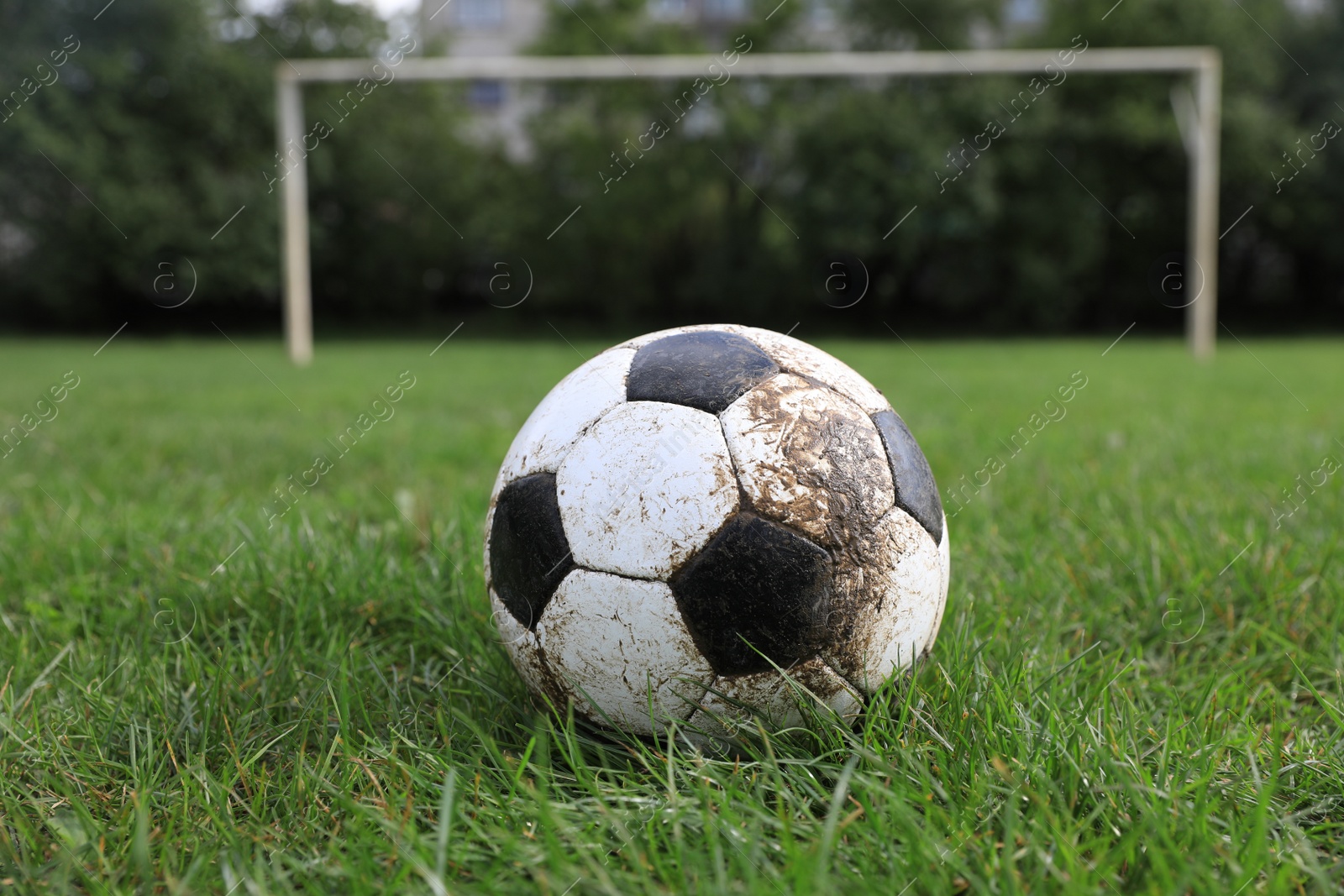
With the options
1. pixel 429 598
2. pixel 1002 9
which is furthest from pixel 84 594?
pixel 1002 9

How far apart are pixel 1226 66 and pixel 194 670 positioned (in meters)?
23.9

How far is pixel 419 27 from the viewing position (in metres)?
27.6

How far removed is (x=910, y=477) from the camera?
1759 millimetres

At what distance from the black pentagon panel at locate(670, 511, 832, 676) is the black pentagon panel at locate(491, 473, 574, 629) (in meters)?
0.23

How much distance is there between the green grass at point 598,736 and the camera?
1312 millimetres

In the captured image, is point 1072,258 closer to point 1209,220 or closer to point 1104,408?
point 1209,220

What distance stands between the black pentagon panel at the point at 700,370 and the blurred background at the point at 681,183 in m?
16.9

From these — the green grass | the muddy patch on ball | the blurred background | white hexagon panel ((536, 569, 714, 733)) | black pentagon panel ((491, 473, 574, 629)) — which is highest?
the blurred background

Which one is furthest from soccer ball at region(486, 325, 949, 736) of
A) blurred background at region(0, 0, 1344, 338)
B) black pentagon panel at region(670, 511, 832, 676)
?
blurred background at region(0, 0, 1344, 338)

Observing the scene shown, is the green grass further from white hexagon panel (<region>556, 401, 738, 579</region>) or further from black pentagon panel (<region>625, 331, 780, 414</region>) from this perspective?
black pentagon panel (<region>625, 331, 780, 414</region>)

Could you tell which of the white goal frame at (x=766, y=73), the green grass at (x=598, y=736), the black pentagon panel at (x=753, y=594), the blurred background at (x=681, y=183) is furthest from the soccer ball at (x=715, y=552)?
the blurred background at (x=681, y=183)

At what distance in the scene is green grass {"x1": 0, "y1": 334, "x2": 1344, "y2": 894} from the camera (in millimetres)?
1312

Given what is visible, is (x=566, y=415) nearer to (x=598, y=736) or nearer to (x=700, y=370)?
(x=700, y=370)

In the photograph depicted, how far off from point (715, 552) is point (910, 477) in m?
0.43
